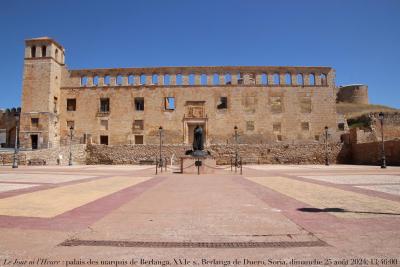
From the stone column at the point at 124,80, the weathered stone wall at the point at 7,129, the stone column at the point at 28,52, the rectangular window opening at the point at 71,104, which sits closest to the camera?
the stone column at the point at 28,52

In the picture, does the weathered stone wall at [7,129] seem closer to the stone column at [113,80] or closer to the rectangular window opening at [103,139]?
the rectangular window opening at [103,139]

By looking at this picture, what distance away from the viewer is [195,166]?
16656 mm

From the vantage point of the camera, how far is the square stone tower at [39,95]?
3606cm

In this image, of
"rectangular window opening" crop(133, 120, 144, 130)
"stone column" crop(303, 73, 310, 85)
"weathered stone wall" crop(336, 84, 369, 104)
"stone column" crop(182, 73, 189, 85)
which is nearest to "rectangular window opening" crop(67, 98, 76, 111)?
"rectangular window opening" crop(133, 120, 144, 130)

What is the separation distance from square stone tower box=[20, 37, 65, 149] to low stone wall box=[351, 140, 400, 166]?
104 ft

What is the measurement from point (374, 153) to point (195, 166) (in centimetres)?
1733

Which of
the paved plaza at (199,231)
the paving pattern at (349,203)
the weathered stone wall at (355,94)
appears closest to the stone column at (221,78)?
the weathered stone wall at (355,94)

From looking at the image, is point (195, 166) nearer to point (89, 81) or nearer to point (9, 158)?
point (9, 158)

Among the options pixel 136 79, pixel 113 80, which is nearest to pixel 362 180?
pixel 136 79

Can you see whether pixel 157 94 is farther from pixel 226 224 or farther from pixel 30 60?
pixel 226 224

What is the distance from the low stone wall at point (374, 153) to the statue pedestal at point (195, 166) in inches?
610

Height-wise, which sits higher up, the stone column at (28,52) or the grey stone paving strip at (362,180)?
the stone column at (28,52)

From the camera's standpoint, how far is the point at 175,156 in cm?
3106

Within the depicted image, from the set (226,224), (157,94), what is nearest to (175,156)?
(157,94)
